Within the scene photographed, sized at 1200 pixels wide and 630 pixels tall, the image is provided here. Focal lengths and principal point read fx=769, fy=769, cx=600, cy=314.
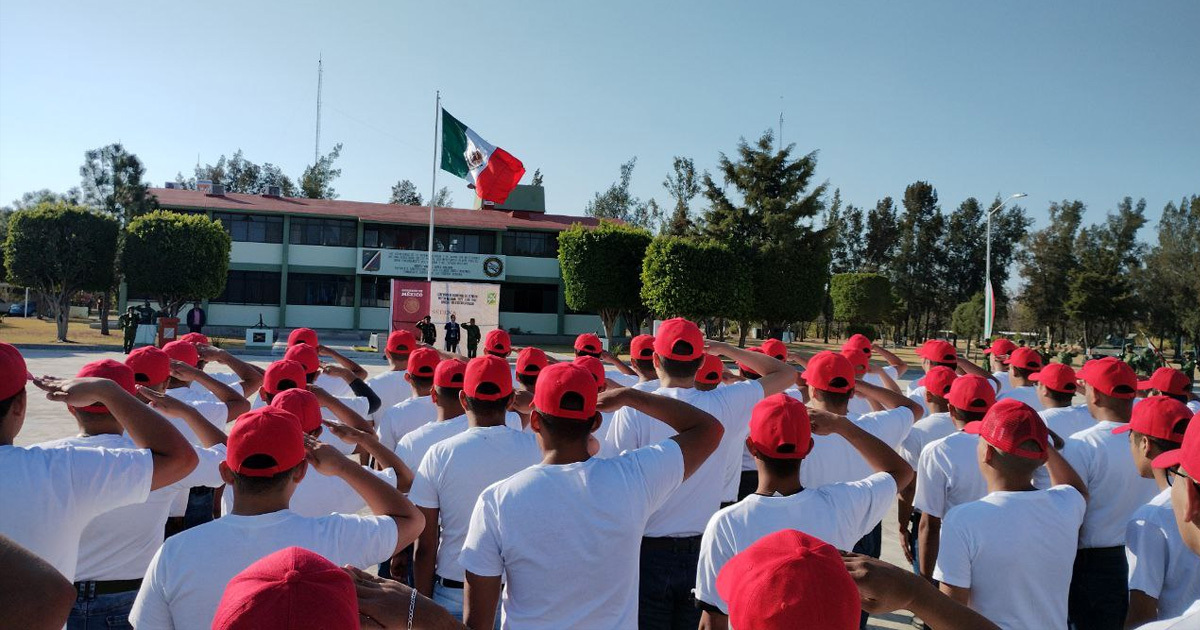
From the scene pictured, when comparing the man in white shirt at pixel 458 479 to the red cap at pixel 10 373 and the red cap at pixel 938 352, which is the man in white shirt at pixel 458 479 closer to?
the red cap at pixel 10 373

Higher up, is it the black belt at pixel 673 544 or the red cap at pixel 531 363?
the red cap at pixel 531 363

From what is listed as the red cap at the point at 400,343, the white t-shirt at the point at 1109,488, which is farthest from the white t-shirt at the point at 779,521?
the red cap at the point at 400,343

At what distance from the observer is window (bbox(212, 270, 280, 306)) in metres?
36.9

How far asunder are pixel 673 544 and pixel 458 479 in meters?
1.16

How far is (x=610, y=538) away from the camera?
2.63 m

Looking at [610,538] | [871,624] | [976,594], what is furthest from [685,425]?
[871,624]

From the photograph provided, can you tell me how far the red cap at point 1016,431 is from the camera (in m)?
2.94

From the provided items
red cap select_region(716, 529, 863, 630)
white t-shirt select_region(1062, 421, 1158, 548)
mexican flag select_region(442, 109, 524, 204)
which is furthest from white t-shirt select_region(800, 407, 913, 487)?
mexican flag select_region(442, 109, 524, 204)

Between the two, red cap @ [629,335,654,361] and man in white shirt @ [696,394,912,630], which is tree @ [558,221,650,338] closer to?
red cap @ [629,335,654,361]

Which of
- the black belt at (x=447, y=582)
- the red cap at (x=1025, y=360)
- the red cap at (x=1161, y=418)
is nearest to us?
the red cap at (x=1161, y=418)

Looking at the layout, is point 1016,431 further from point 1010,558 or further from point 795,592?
point 795,592

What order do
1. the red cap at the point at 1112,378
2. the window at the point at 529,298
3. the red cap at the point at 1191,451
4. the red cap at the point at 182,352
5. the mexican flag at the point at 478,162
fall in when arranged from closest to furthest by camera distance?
the red cap at the point at 1191,451 < the red cap at the point at 1112,378 < the red cap at the point at 182,352 < the mexican flag at the point at 478,162 < the window at the point at 529,298

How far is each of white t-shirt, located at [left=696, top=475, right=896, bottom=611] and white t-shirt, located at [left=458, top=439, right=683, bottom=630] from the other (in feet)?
0.91

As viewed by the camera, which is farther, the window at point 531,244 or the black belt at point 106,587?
the window at point 531,244
